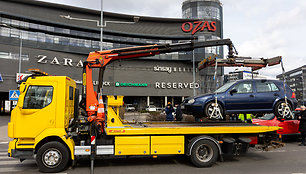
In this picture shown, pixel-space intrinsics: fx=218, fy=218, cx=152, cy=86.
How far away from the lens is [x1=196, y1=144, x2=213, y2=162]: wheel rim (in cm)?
659

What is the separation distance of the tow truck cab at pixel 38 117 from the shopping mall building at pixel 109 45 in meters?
30.9

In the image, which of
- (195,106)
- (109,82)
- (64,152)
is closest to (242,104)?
(195,106)

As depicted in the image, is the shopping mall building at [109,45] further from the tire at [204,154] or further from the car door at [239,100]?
the tire at [204,154]

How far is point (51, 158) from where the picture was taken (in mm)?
5953

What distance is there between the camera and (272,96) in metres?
7.66

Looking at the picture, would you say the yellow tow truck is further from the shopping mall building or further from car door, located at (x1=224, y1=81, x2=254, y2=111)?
the shopping mall building

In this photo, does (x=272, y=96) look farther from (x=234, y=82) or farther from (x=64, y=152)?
(x=64, y=152)

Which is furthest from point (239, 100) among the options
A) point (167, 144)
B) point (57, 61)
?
point (57, 61)

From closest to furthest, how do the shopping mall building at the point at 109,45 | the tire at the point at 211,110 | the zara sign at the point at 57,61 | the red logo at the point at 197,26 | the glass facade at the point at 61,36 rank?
the tire at the point at 211,110 < the glass facade at the point at 61,36 < the shopping mall building at the point at 109,45 < the zara sign at the point at 57,61 < the red logo at the point at 197,26

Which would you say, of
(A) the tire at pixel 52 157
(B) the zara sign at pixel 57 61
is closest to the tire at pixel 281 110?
(A) the tire at pixel 52 157

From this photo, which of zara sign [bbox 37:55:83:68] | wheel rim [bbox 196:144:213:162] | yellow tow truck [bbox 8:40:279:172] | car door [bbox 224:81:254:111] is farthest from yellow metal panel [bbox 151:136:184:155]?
zara sign [bbox 37:55:83:68]

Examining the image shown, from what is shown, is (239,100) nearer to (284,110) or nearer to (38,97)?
(284,110)

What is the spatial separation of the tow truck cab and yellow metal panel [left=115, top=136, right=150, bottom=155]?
1.29m

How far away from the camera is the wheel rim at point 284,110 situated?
7.35 metres
